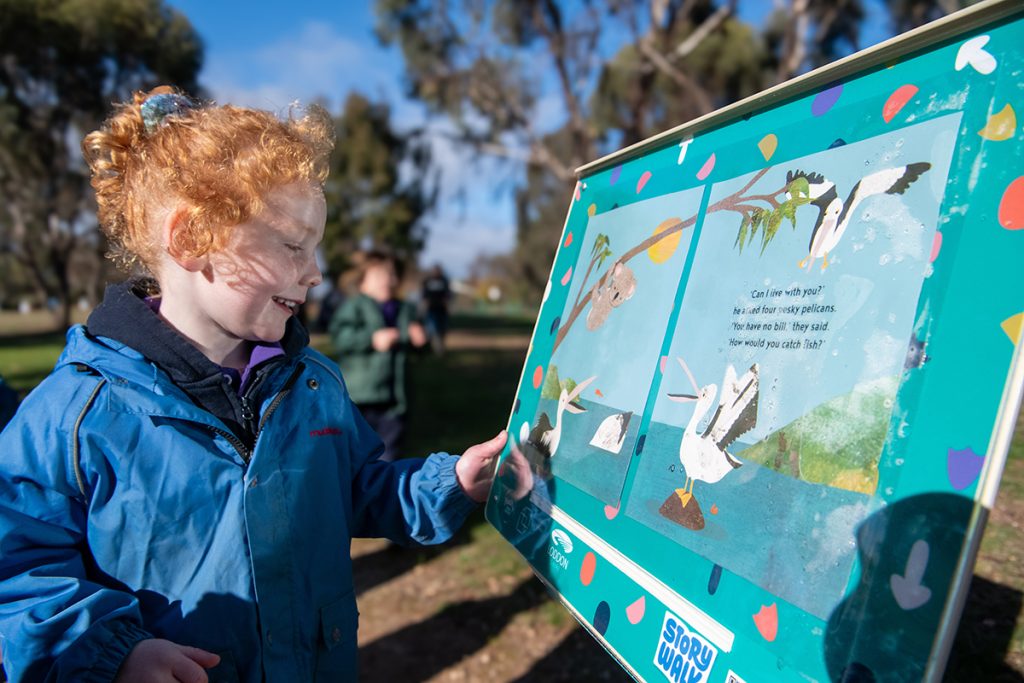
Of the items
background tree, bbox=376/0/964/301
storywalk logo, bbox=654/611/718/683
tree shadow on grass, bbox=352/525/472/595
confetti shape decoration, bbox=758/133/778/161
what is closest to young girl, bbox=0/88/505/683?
storywalk logo, bbox=654/611/718/683

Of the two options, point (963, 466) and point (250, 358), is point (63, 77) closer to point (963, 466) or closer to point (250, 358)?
point (250, 358)

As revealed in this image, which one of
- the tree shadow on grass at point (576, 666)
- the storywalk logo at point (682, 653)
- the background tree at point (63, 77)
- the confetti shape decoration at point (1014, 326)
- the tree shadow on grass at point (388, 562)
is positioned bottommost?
the tree shadow on grass at point (388, 562)

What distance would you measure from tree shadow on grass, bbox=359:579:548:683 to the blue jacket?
164 cm

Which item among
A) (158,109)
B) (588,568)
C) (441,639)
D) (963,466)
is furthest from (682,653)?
(441,639)

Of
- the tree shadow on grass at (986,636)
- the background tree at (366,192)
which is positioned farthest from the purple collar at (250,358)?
the background tree at (366,192)

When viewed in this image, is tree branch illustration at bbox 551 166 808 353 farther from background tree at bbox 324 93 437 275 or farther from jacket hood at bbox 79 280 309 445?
background tree at bbox 324 93 437 275

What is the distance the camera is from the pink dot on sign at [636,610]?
123 centimetres

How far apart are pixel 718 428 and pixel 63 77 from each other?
19966 mm

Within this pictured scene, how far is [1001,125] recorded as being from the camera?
861mm

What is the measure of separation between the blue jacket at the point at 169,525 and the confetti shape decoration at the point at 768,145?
107 cm

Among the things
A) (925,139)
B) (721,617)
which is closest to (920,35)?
(925,139)

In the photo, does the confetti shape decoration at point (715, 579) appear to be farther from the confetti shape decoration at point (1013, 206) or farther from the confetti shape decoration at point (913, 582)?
the confetti shape decoration at point (1013, 206)

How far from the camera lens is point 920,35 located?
0.98m

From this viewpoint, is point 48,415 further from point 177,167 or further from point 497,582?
point 497,582
